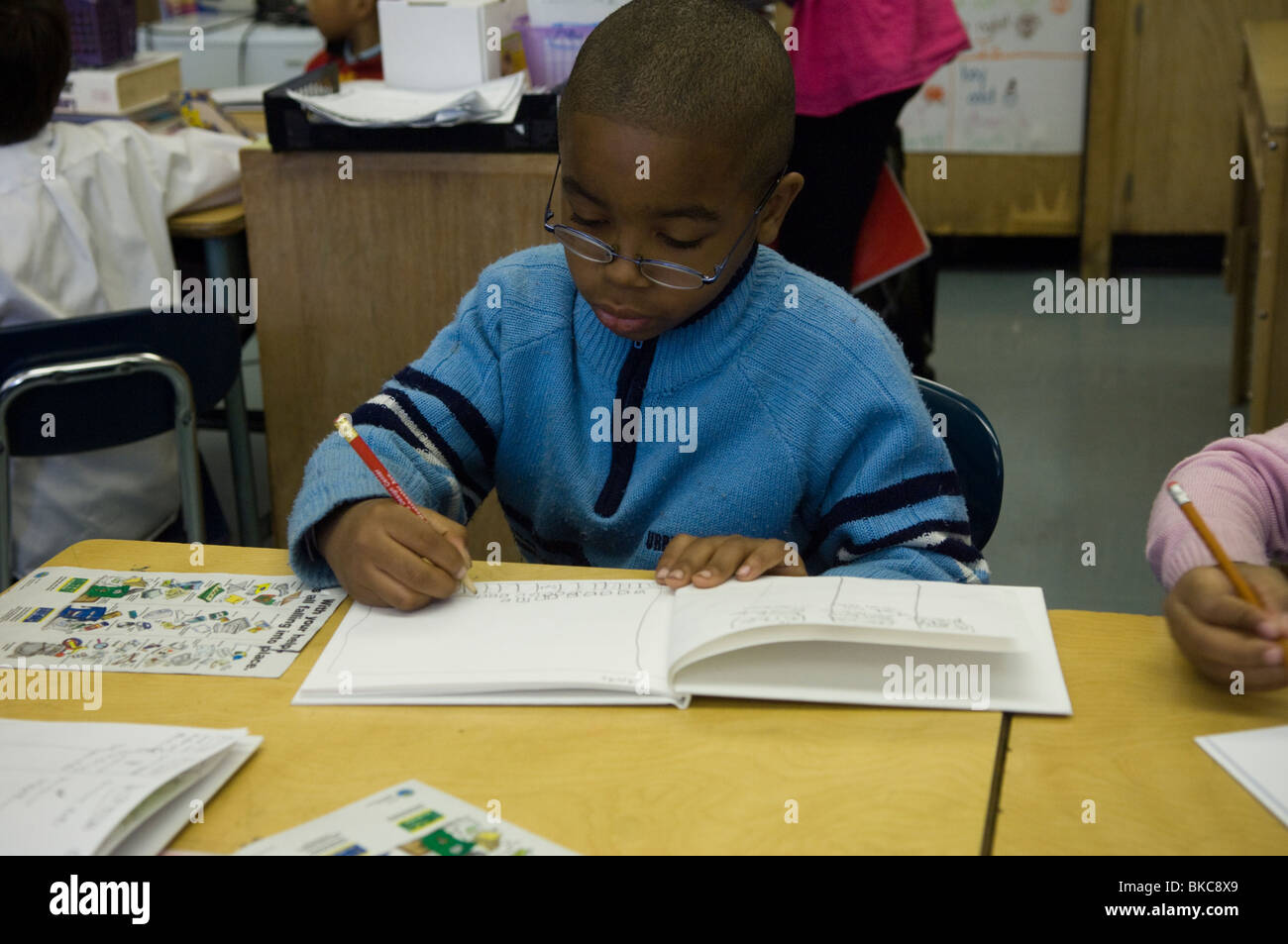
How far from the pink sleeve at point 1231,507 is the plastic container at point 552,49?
1.32 meters

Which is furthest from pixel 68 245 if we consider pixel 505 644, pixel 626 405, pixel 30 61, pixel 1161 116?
pixel 1161 116

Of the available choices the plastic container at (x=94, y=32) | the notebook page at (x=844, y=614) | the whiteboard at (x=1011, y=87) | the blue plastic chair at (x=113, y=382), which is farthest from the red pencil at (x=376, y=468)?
the whiteboard at (x=1011, y=87)

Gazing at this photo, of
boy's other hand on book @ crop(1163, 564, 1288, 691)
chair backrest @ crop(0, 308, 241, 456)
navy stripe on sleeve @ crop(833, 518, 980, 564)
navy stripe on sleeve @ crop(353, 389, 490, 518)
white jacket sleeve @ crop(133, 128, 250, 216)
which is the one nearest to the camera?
boy's other hand on book @ crop(1163, 564, 1288, 691)

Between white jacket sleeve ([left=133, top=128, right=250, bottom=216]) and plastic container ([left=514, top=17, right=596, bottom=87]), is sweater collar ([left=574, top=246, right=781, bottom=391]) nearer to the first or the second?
plastic container ([left=514, top=17, right=596, bottom=87])

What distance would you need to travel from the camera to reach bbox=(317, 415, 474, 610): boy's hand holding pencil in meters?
0.98

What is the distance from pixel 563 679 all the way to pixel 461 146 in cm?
137

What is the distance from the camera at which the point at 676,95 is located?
102 cm

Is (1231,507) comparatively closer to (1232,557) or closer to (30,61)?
(1232,557)

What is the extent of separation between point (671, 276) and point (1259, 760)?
562 mm

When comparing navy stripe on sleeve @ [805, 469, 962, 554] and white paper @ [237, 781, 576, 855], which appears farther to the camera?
navy stripe on sleeve @ [805, 469, 962, 554]

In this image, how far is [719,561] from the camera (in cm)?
99

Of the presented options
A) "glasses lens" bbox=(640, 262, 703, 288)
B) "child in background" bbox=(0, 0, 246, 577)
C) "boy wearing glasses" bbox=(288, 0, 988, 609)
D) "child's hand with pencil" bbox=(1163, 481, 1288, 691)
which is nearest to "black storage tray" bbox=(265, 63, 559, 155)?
"child in background" bbox=(0, 0, 246, 577)

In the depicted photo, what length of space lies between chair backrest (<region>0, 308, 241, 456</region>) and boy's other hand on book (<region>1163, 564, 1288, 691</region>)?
55.5 inches
